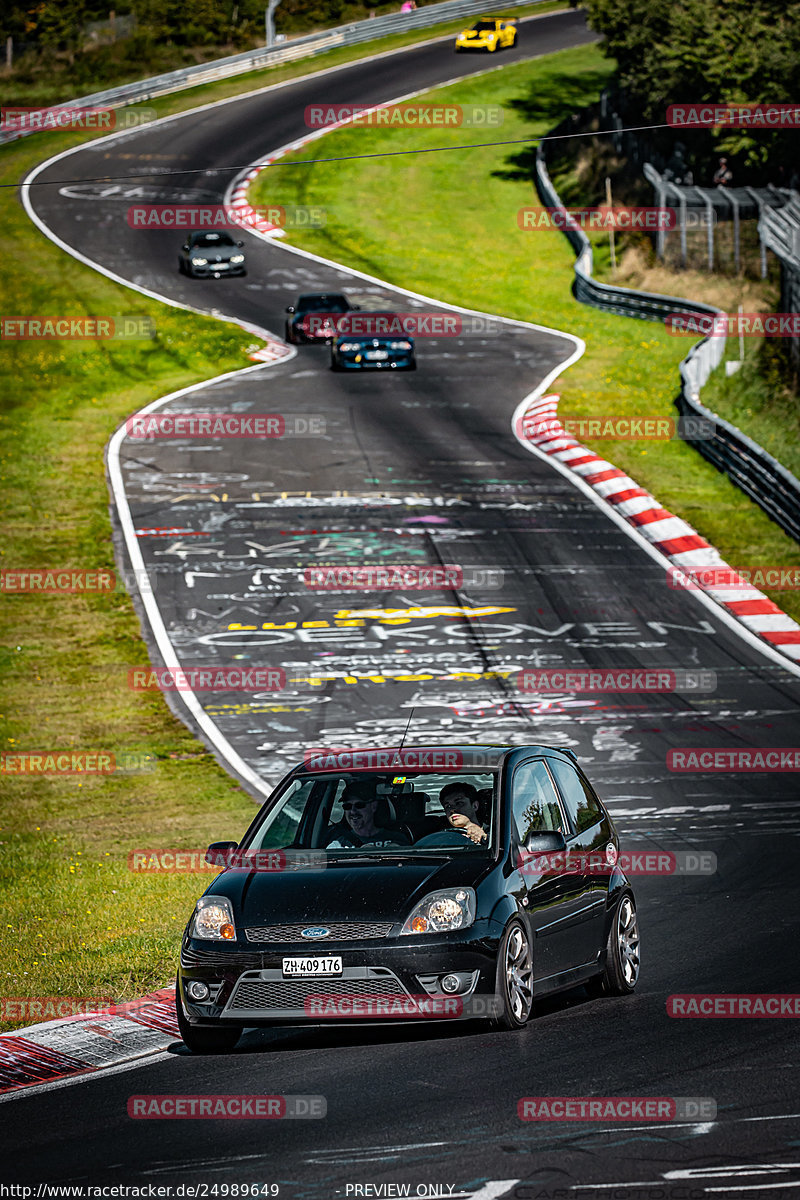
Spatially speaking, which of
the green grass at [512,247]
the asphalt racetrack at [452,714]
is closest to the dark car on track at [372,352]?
the asphalt racetrack at [452,714]

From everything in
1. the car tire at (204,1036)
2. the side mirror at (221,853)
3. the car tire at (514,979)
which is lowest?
the car tire at (204,1036)

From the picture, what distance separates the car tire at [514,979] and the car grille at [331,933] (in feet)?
2.00

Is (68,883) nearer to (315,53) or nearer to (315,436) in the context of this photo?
(315,436)

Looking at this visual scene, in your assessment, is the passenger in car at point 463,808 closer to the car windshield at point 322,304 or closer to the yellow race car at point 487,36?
the car windshield at point 322,304

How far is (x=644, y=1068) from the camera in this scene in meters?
7.97

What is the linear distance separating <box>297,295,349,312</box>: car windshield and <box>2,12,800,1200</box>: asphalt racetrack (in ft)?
6.20

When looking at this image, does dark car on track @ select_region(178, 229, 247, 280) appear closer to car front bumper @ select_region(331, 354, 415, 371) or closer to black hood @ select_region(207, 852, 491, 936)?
car front bumper @ select_region(331, 354, 415, 371)

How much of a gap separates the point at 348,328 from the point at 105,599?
1829cm

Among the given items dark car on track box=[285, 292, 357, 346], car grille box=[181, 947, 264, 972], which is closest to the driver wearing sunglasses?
car grille box=[181, 947, 264, 972]

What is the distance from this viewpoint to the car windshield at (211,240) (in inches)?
1978

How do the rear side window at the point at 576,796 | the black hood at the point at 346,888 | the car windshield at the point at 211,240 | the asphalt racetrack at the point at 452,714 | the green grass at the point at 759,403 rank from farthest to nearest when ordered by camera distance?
the car windshield at the point at 211,240
the green grass at the point at 759,403
the rear side window at the point at 576,796
the black hood at the point at 346,888
the asphalt racetrack at the point at 452,714

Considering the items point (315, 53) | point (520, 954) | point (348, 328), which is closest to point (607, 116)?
point (315, 53)

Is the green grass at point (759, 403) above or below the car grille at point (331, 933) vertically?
below

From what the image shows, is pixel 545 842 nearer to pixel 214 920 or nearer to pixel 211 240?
pixel 214 920
